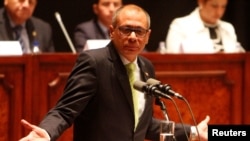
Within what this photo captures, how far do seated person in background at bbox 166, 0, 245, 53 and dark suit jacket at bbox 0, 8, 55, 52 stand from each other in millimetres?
1021

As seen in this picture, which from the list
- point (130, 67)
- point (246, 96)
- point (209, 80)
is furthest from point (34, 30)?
point (130, 67)

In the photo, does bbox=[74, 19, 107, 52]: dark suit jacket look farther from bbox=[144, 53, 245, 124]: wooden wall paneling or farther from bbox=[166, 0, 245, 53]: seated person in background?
bbox=[144, 53, 245, 124]: wooden wall paneling

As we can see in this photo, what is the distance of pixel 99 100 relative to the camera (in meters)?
3.10

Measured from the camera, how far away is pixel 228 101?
4.63m

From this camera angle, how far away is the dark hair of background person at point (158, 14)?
6809 millimetres

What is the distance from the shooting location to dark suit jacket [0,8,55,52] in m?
5.13

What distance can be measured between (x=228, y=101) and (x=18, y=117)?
1.50 metres

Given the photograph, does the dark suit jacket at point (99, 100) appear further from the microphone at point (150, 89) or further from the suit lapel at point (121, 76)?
the microphone at point (150, 89)

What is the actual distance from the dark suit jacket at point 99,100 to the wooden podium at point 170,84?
1.08 meters

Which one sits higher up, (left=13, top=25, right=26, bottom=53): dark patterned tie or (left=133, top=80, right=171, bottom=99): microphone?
(left=133, top=80, right=171, bottom=99): microphone

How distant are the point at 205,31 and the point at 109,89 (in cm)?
261

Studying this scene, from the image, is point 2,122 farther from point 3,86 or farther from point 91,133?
point 91,133

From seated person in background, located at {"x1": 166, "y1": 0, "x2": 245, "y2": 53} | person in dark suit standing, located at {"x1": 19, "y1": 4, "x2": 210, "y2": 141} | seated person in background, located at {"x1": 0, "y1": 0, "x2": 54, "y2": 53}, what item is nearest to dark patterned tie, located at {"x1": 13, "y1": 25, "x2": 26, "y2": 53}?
seated person in background, located at {"x1": 0, "y1": 0, "x2": 54, "y2": 53}

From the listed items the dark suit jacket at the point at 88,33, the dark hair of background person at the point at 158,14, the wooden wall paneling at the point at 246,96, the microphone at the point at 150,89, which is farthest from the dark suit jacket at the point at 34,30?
the microphone at the point at 150,89
